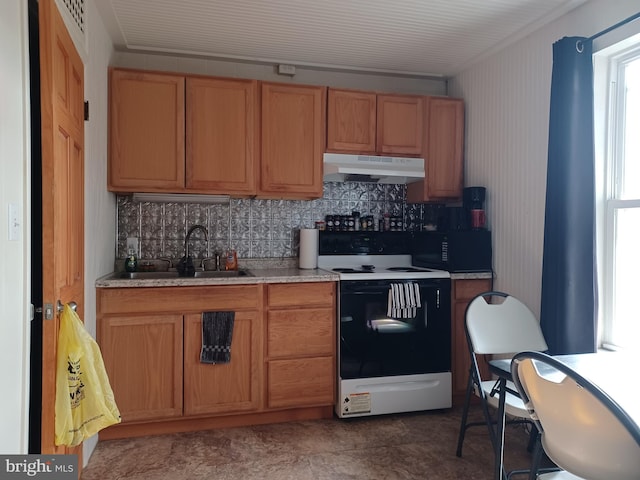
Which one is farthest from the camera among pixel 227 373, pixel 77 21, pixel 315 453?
pixel 227 373

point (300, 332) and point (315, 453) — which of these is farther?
point (300, 332)

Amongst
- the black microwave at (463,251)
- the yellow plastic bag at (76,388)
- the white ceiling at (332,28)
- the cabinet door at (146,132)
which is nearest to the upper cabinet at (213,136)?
the cabinet door at (146,132)

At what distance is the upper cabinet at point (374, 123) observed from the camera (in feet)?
10.5

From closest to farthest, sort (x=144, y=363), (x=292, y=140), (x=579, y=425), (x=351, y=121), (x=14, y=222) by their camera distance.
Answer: (x=579, y=425), (x=14, y=222), (x=144, y=363), (x=292, y=140), (x=351, y=121)

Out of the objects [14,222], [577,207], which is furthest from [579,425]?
[14,222]

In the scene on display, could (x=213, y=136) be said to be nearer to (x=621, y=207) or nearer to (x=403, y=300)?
(x=403, y=300)

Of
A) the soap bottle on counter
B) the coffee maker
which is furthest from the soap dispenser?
the coffee maker

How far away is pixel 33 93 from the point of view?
5.19ft

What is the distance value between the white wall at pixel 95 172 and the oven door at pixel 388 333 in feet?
4.76

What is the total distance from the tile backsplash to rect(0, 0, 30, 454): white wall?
70.0 inches

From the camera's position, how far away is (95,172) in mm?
2492

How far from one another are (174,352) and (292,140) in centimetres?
158

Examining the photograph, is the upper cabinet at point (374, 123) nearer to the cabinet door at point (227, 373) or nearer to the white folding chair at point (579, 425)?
the cabinet door at point (227, 373)

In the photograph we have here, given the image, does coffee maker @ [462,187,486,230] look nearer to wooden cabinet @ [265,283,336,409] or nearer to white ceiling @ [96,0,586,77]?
white ceiling @ [96,0,586,77]
